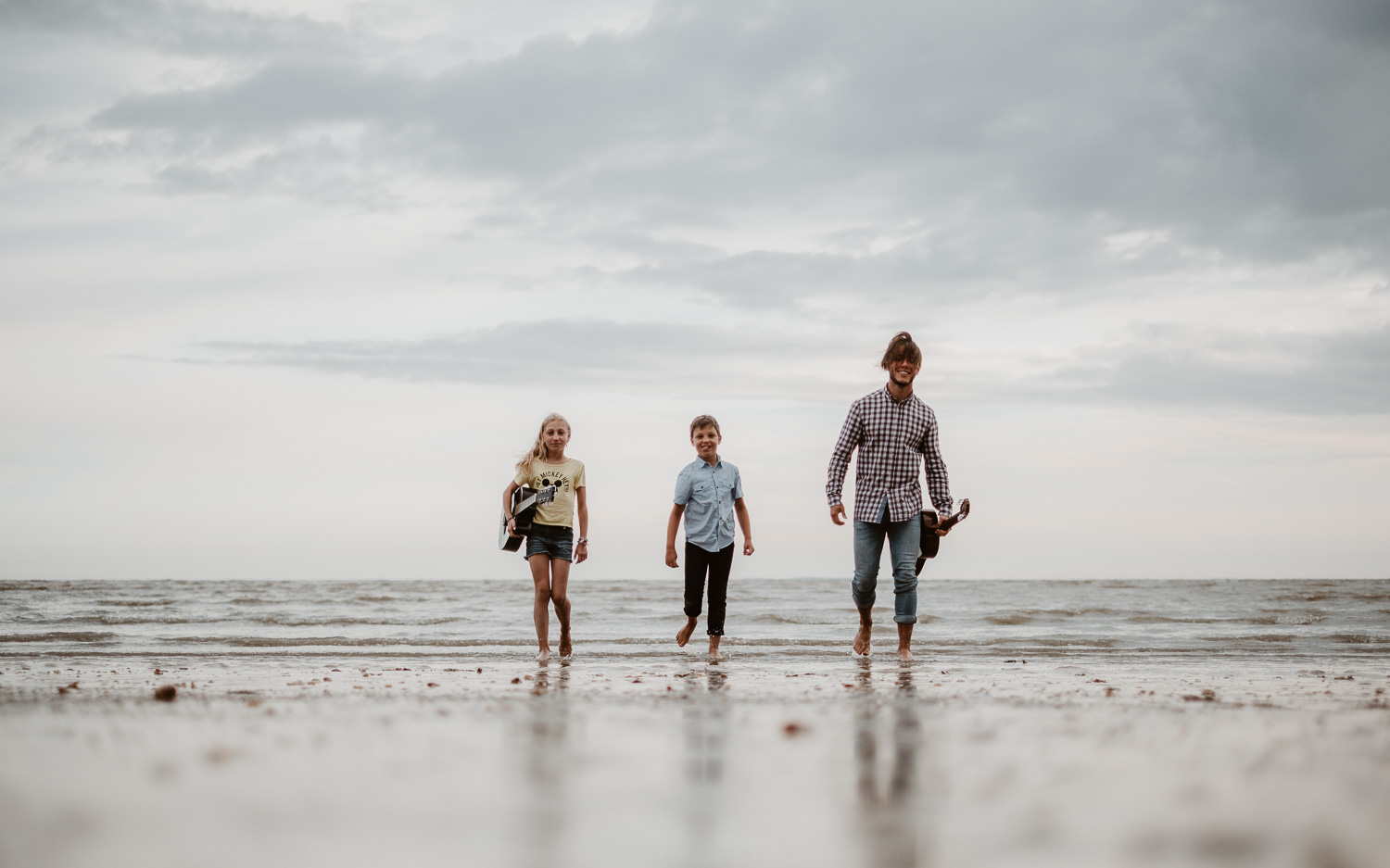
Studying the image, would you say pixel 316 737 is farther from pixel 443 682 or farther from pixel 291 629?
pixel 291 629

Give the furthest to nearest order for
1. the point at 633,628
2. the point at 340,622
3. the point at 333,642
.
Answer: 1. the point at 340,622
2. the point at 633,628
3. the point at 333,642

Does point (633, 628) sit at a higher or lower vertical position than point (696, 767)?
lower

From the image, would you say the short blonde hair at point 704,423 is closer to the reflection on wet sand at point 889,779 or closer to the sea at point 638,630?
the sea at point 638,630

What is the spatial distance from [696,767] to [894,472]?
514cm

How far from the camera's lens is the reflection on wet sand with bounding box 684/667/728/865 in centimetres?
181

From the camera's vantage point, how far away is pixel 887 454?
7.38m

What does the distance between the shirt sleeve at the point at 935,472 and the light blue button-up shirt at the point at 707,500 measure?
1684 millimetres

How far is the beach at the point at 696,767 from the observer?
1771 mm

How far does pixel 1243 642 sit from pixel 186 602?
775 inches

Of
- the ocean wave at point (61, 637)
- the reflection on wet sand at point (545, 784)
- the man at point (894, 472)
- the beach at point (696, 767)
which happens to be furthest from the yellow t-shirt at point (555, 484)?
the ocean wave at point (61, 637)

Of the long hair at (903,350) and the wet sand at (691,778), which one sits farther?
the long hair at (903,350)

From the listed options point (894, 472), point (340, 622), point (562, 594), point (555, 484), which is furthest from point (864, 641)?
point (340, 622)

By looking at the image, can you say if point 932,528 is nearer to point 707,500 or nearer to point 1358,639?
point 707,500

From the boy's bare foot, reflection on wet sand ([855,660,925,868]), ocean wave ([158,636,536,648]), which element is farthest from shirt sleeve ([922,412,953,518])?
ocean wave ([158,636,536,648])
